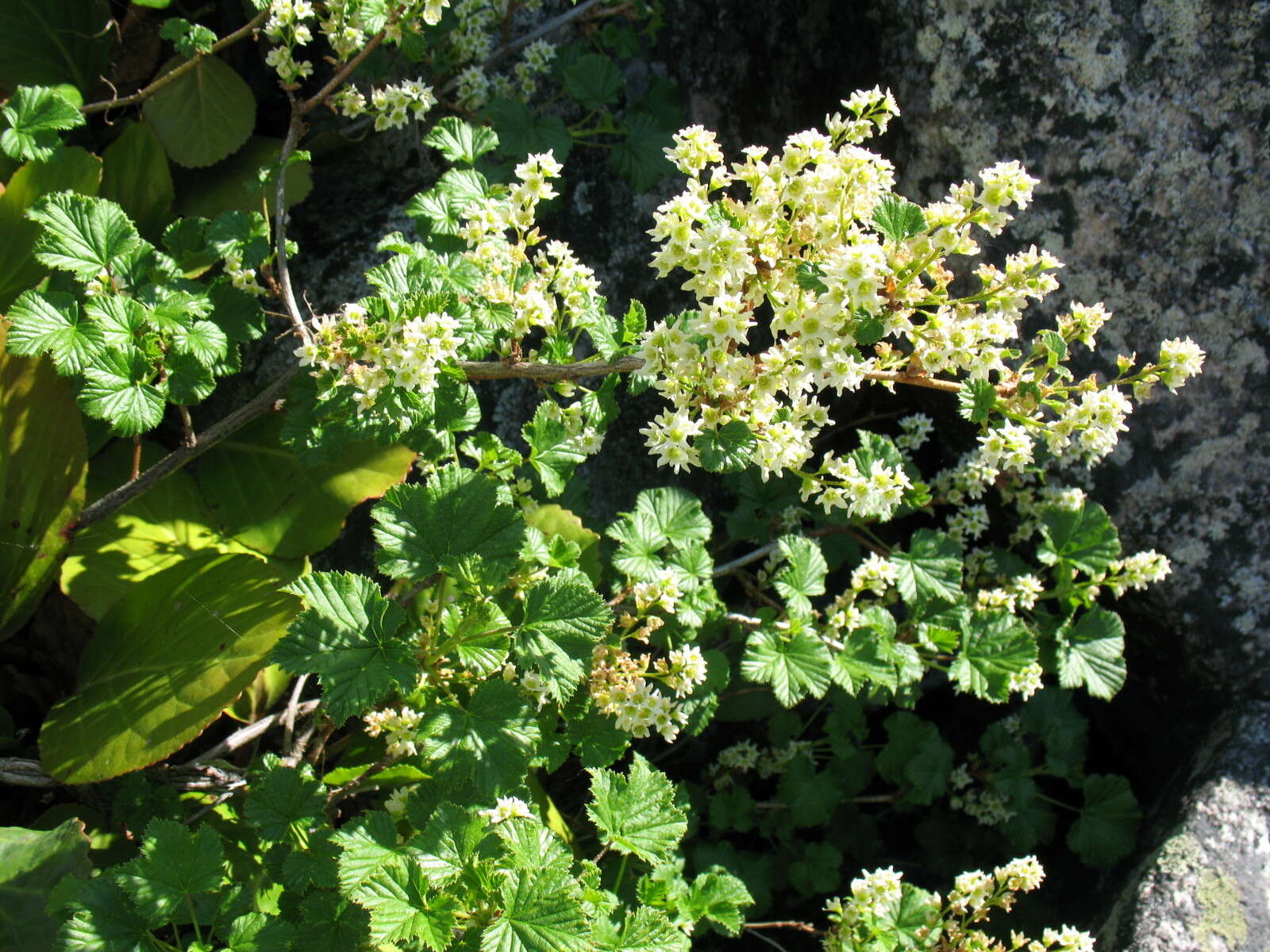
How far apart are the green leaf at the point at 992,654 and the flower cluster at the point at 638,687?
0.69 m

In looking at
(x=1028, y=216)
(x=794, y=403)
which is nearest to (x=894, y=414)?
(x=1028, y=216)

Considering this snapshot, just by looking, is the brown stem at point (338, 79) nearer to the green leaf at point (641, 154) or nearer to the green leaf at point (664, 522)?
the green leaf at point (641, 154)

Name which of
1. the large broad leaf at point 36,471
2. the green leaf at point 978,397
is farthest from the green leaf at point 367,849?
the green leaf at point 978,397

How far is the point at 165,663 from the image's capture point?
7.26 ft

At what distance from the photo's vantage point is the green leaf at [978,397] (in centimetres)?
166

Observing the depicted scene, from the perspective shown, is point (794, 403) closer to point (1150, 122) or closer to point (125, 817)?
point (1150, 122)

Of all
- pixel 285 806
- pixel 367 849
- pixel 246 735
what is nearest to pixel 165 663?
pixel 246 735

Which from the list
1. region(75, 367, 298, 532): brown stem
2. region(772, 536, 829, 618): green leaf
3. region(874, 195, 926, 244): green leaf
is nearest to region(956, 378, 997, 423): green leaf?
region(874, 195, 926, 244): green leaf

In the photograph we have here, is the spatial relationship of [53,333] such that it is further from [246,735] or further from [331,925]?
[331,925]

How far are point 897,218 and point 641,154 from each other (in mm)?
1422

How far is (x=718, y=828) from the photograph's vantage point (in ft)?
9.18

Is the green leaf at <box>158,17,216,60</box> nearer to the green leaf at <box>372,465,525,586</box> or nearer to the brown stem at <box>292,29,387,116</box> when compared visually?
the brown stem at <box>292,29,387,116</box>

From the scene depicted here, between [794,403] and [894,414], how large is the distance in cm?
144

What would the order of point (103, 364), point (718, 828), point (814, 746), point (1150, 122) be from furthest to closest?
point (814, 746)
point (718, 828)
point (1150, 122)
point (103, 364)
